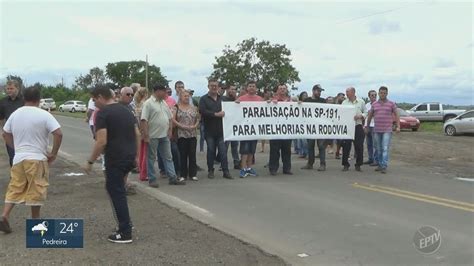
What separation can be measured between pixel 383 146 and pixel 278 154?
248 centimetres

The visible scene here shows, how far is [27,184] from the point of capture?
6492mm

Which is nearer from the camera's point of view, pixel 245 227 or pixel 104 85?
pixel 104 85

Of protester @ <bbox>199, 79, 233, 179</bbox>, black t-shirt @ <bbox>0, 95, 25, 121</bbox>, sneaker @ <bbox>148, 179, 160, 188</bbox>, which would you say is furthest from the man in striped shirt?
black t-shirt @ <bbox>0, 95, 25, 121</bbox>

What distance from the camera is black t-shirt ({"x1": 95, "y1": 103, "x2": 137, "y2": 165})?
242 inches

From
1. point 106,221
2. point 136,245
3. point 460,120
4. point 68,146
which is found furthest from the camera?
point 460,120

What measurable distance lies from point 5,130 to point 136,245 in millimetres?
2254

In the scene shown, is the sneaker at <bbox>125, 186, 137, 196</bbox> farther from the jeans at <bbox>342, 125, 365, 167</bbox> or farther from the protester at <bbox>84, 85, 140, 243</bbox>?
the jeans at <bbox>342, 125, 365, 167</bbox>

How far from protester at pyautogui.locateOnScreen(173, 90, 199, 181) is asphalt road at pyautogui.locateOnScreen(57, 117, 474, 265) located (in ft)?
1.45

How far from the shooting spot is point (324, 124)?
1294cm

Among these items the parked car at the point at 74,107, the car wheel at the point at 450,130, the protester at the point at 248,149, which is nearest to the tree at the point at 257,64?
the parked car at the point at 74,107

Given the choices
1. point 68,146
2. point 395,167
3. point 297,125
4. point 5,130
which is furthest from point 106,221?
point 68,146

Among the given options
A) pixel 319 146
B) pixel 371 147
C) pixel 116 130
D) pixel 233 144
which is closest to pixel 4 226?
pixel 116 130

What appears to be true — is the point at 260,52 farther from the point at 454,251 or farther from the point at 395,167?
the point at 454,251

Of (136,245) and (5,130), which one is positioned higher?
(5,130)
